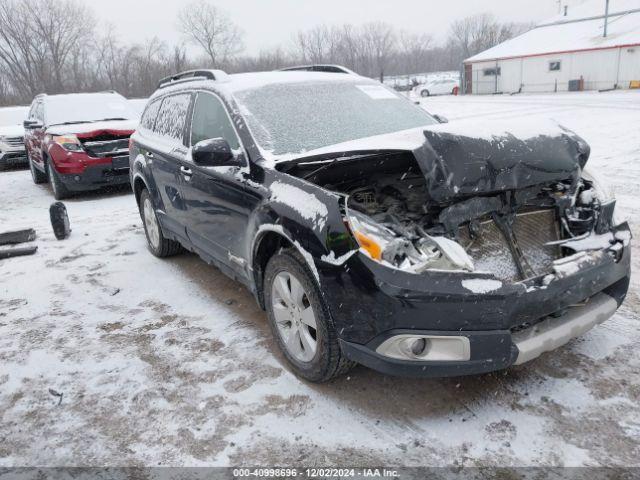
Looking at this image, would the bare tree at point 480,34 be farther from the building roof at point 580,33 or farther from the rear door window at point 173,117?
the rear door window at point 173,117

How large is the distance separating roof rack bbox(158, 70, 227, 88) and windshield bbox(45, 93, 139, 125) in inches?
185

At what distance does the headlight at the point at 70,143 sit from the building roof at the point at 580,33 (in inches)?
1256

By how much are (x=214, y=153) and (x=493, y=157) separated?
1.72 m

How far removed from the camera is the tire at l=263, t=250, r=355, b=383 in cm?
271

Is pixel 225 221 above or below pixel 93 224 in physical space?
above

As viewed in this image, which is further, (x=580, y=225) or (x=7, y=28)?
(x=7, y=28)

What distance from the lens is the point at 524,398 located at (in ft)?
8.93

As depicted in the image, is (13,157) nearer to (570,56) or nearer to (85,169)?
(85,169)

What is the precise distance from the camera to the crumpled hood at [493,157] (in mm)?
2615

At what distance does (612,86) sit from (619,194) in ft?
97.0

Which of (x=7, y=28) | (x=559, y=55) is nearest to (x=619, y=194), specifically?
(x=559, y=55)

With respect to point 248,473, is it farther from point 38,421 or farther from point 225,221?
point 225,221

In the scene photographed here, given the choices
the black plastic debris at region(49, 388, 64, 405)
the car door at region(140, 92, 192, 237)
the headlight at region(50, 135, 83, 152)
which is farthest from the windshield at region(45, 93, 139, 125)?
the black plastic debris at region(49, 388, 64, 405)

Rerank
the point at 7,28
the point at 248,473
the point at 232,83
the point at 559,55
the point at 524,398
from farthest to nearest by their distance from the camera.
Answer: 1. the point at 7,28
2. the point at 559,55
3. the point at 232,83
4. the point at 524,398
5. the point at 248,473
